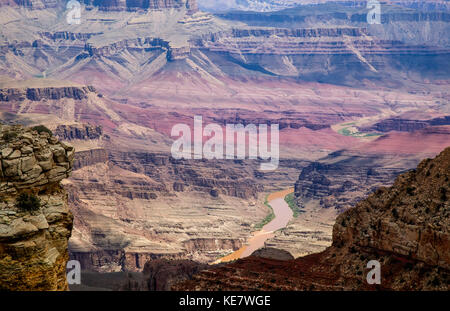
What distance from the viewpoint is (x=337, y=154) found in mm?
181375

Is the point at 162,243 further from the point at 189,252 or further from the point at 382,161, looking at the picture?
the point at 382,161

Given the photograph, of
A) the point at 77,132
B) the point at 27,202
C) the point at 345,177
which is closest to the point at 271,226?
the point at 345,177

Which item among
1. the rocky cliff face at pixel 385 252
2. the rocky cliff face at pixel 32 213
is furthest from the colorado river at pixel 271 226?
the rocky cliff face at pixel 32 213

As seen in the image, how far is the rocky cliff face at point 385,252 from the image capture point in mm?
33938

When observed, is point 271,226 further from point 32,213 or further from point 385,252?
point 32,213

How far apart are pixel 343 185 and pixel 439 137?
102ft

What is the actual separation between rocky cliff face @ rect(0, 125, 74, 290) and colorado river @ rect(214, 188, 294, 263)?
A: 3019 inches

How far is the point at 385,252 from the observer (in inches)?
1409

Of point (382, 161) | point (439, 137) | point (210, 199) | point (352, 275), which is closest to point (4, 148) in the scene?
point (352, 275)

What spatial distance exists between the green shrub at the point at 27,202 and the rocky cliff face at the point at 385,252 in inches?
233

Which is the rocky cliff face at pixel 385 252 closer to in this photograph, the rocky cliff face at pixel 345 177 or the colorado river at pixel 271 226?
the colorado river at pixel 271 226

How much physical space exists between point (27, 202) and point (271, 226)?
350 feet

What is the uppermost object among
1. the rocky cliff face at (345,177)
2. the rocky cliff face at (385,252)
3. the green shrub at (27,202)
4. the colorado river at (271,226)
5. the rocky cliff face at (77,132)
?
the green shrub at (27,202)
